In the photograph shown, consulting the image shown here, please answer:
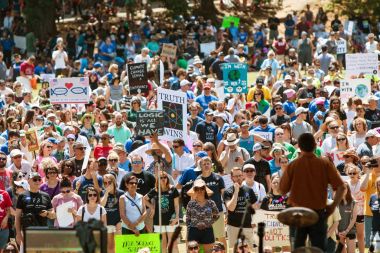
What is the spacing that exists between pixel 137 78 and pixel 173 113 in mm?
4935

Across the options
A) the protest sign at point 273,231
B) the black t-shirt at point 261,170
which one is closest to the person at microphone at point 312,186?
the protest sign at point 273,231

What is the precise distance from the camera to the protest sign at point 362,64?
26.2 m

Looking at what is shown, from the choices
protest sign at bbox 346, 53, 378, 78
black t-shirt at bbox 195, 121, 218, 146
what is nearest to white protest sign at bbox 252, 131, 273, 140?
black t-shirt at bbox 195, 121, 218, 146

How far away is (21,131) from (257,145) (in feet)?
15.2

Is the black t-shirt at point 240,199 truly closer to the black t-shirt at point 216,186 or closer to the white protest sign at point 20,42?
the black t-shirt at point 216,186

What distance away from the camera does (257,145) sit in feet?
59.9

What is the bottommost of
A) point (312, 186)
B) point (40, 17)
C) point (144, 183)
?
point (144, 183)

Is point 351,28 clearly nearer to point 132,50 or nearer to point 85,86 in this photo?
point 132,50

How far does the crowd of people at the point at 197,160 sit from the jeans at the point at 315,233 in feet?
0.07

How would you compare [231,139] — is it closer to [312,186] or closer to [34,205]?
[34,205]

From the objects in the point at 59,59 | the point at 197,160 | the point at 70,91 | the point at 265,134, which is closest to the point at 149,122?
the point at 197,160

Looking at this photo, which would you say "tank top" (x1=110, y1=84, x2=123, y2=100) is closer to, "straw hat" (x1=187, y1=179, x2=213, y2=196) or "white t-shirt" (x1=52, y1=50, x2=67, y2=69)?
"white t-shirt" (x1=52, y1=50, x2=67, y2=69)

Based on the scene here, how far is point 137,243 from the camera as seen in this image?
16203 millimetres

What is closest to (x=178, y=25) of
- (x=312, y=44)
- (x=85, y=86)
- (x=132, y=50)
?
(x=132, y=50)
